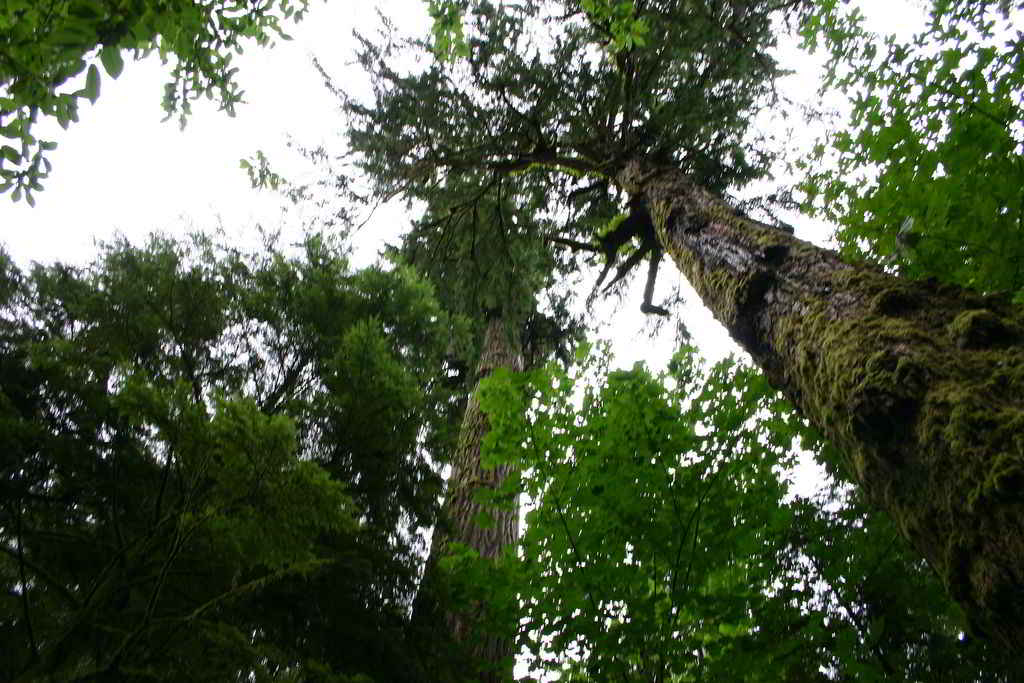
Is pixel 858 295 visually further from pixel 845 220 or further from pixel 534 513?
pixel 534 513

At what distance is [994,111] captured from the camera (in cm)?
223

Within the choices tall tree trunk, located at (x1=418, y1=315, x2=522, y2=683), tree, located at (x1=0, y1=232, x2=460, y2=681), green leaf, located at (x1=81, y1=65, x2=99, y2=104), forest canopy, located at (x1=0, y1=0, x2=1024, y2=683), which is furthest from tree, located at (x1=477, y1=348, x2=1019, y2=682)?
green leaf, located at (x1=81, y1=65, x2=99, y2=104)

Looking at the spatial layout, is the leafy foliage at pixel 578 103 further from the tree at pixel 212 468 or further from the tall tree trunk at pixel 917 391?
the tall tree trunk at pixel 917 391

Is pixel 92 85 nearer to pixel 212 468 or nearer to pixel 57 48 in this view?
pixel 57 48

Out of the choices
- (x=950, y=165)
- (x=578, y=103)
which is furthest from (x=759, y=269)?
(x=578, y=103)

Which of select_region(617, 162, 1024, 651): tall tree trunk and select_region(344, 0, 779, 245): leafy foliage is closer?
select_region(617, 162, 1024, 651): tall tree trunk

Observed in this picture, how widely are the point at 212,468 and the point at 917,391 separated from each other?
2.93m

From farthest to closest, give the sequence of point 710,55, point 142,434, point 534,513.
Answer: point 710,55 → point 142,434 → point 534,513

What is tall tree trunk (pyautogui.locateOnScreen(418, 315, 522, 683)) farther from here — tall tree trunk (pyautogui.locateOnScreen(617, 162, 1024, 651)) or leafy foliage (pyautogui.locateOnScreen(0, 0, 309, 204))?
leafy foliage (pyautogui.locateOnScreen(0, 0, 309, 204))

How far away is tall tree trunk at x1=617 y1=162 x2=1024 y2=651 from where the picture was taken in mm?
1403

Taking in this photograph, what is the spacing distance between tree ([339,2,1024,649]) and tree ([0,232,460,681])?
2104mm

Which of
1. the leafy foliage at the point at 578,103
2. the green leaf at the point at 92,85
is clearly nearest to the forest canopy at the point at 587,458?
the green leaf at the point at 92,85

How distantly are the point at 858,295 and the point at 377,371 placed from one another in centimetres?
311

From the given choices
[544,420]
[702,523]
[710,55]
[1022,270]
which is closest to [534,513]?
[544,420]
